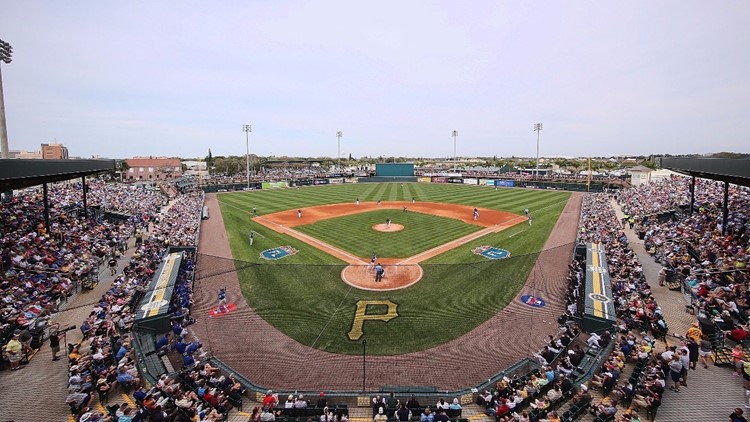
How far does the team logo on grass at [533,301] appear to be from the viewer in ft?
47.9

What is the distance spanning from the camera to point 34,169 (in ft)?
53.4

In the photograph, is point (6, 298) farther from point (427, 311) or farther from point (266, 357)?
point (427, 311)

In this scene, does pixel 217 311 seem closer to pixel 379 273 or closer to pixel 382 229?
pixel 379 273

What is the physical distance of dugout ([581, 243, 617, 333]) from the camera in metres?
12.3

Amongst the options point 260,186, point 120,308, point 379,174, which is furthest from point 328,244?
point 379,174

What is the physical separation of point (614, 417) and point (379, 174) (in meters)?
81.4

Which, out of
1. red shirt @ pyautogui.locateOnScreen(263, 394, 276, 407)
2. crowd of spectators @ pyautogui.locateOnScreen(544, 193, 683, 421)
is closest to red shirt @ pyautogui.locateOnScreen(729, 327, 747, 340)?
crowd of spectators @ pyautogui.locateOnScreen(544, 193, 683, 421)

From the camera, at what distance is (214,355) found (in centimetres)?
1134

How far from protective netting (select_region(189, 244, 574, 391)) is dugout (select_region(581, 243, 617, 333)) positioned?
1128 millimetres

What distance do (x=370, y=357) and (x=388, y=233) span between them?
60.8 feet

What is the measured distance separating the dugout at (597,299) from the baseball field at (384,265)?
2691mm

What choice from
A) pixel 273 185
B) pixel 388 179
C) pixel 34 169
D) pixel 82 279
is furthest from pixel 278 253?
pixel 388 179

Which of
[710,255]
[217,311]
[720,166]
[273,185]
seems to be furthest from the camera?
[273,185]

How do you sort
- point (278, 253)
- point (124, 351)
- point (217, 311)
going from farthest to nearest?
1. point (278, 253)
2. point (217, 311)
3. point (124, 351)
